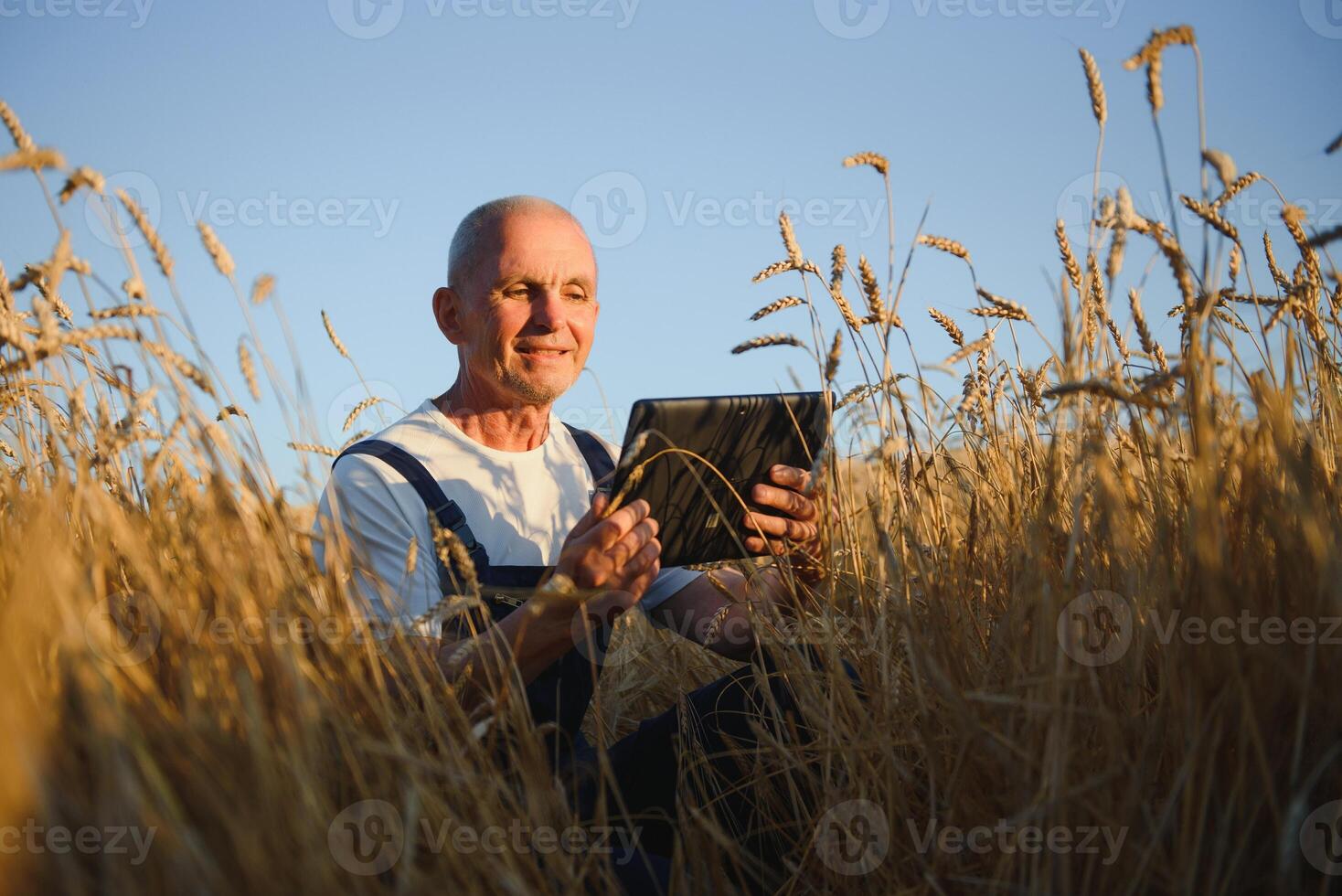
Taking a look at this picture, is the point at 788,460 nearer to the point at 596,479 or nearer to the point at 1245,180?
the point at 596,479

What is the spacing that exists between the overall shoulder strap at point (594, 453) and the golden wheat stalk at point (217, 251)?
1.62 metres

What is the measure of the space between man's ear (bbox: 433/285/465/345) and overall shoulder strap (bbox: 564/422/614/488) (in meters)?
0.49

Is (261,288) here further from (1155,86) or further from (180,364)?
(1155,86)

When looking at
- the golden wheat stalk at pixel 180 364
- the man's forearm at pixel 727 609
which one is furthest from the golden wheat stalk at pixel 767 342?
the golden wheat stalk at pixel 180 364

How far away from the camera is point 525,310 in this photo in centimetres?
282

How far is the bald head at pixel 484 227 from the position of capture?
285 centimetres

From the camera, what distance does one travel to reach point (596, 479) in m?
2.89

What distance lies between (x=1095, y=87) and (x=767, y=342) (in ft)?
2.53

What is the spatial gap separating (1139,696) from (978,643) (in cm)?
35

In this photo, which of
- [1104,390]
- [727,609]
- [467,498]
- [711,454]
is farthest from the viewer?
[467,498]

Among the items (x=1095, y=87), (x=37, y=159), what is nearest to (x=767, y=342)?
(x=1095, y=87)

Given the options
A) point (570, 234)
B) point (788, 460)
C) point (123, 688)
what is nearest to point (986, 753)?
point (788, 460)

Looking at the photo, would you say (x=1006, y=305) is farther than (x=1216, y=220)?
Yes

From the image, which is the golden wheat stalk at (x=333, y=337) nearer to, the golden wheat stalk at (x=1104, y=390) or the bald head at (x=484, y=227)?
the bald head at (x=484, y=227)
